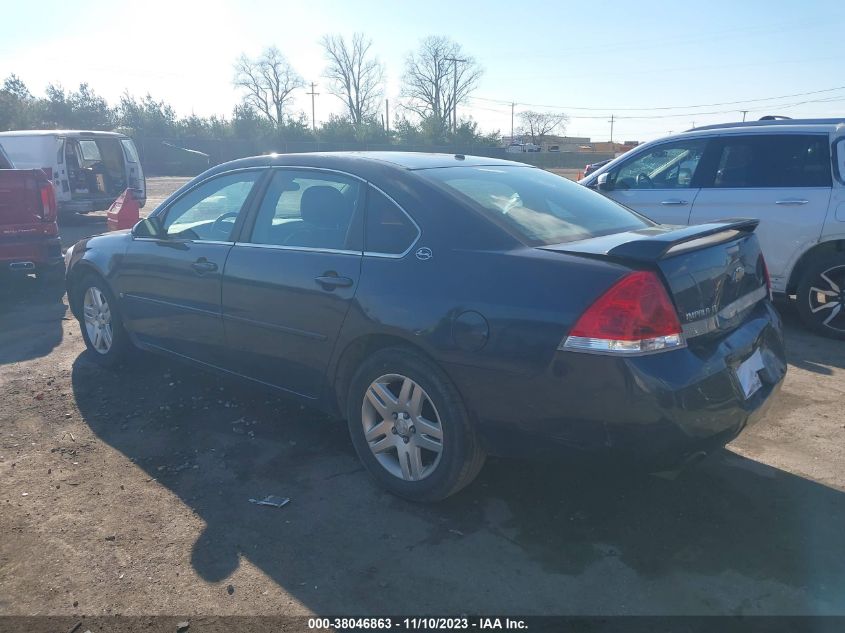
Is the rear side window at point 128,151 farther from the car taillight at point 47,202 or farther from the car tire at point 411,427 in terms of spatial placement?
the car tire at point 411,427

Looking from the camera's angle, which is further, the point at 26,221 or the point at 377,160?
the point at 26,221

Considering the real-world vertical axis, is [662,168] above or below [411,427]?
above

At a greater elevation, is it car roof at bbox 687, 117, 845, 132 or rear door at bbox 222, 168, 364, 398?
car roof at bbox 687, 117, 845, 132

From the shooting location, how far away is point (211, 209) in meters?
4.65

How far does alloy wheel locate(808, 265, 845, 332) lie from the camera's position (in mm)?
6020

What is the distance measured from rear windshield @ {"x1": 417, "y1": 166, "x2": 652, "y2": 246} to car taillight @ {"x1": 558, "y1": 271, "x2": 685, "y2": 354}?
0.52 metres

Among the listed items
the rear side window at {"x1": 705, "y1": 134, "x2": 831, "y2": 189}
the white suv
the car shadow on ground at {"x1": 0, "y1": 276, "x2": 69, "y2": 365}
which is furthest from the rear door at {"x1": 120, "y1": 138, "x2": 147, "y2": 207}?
the rear side window at {"x1": 705, "y1": 134, "x2": 831, "y2": 189}

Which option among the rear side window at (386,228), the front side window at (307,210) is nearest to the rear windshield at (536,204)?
the rear side window at (386,228)

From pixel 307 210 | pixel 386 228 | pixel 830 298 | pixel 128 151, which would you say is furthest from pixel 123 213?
pixel 830 298

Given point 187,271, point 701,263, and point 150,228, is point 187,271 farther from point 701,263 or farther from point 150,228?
point 701,263

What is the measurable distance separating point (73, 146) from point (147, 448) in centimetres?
1393

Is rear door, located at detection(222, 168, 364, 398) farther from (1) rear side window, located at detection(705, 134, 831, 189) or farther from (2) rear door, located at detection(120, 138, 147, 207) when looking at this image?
(2) rear door, located at detection(120, 138, 147, 207)

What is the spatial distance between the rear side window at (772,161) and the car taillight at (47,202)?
24.1ft

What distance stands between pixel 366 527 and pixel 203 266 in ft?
6.71
